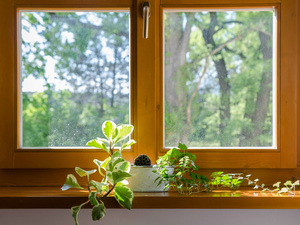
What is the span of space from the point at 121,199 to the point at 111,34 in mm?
706

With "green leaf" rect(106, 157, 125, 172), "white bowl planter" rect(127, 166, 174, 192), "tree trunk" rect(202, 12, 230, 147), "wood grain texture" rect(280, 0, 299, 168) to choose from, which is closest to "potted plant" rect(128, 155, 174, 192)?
"white bowl planter" rect(127, 166, 174, 192)

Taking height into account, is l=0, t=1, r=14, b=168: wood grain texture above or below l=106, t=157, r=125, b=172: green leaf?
above

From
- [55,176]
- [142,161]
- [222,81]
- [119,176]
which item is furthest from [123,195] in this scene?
[222,81]

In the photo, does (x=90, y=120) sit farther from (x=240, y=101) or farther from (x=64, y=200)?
(x=240, y=101)

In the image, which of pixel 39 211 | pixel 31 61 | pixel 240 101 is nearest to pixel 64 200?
pixel 39 211

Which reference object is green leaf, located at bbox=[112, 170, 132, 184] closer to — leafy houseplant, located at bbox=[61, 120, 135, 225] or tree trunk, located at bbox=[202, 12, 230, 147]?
leafy houseplant, located at bbox=[61, 120, 135, 225]

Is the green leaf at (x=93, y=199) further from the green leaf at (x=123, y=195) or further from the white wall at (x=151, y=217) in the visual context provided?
the white wall at (x=151, y=217)

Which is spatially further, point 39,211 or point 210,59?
point 210,59

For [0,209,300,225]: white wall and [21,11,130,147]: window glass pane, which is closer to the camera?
[0,209,300,225]: white wall

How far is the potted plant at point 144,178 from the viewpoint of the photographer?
1.58 m

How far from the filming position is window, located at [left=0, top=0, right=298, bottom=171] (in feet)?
5.65

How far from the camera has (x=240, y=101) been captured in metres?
1.76

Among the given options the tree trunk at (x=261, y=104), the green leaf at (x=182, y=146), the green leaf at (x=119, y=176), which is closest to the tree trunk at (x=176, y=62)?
the green leaf at (x=182, y=146)

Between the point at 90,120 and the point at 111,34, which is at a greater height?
the point at 111,34
